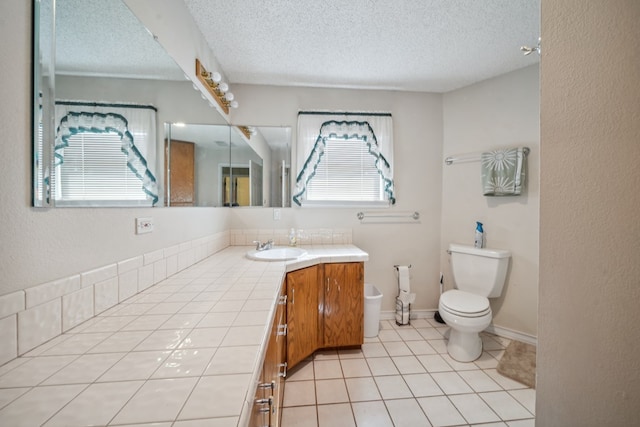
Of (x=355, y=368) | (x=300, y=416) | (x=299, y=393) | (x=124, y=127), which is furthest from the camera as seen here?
(x=355, y=368)

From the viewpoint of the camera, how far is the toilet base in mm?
1732

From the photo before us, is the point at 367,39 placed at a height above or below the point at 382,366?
above

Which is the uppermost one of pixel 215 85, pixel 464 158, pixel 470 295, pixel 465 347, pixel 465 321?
pixel 215 85

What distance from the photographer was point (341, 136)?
2.22 metres

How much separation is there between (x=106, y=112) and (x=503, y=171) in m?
2.60

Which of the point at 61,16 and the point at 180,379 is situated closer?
the point at 180,379

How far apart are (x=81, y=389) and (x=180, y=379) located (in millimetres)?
179

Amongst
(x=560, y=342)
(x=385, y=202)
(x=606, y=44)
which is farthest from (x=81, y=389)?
(x=385, y=202)

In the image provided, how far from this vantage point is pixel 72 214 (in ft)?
2.24

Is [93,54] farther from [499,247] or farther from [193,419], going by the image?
[499,247]

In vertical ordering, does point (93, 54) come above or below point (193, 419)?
above

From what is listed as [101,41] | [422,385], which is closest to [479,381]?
[422,385]

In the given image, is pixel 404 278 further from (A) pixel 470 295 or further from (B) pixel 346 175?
(B) pixel 346 175

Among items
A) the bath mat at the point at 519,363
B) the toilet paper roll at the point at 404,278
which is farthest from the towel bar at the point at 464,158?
the bath mat at the point at 519,363
